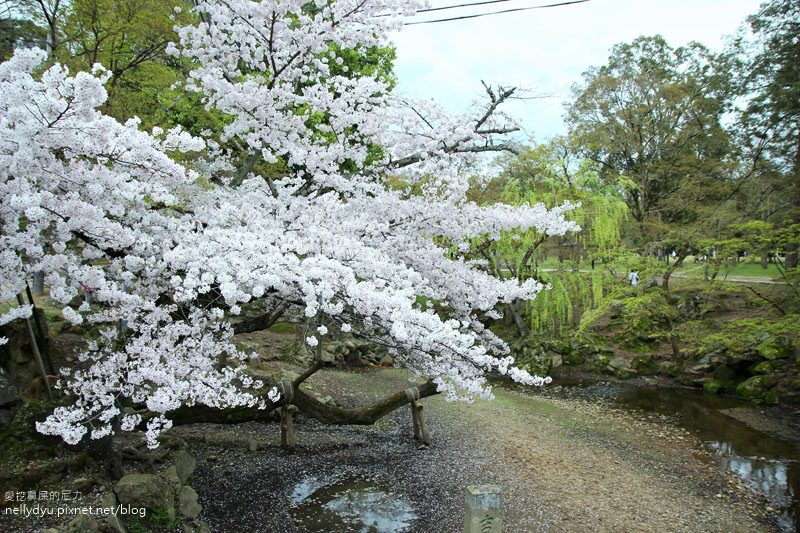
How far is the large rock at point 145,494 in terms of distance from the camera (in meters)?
4.33

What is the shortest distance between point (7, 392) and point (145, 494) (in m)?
2.36

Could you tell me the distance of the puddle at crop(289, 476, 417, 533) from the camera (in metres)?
5.17

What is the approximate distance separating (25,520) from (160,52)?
6444mm

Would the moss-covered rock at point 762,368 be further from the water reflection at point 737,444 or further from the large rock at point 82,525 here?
the large rock at point 82,525

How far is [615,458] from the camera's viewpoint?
7.58 m

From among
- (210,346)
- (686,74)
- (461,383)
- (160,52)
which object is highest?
(686,74)

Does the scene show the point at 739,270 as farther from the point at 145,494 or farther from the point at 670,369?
the point at 145,494

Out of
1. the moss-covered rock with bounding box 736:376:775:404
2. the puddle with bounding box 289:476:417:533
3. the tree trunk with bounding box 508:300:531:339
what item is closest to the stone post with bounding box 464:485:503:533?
the puddle with bounding box 289:476:417:533

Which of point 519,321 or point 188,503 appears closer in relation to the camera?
point 188,503

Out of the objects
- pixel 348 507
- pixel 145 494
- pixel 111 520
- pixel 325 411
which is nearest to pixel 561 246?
pixel 325 411

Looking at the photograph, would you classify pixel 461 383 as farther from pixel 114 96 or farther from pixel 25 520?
pixel 114 96

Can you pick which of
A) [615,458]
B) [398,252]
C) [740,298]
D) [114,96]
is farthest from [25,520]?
[740,298]

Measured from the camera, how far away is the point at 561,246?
14.9m

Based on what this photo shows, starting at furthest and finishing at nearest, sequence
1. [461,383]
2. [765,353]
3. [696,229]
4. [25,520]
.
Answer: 1. [696,229]
2. [765,353]
3. [461,383]
4. [25,520]
